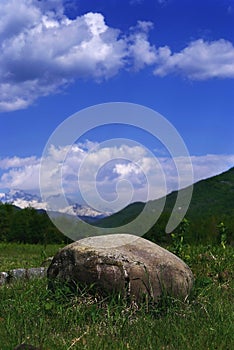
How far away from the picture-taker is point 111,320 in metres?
6.30

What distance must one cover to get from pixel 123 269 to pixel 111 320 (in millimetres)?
1011

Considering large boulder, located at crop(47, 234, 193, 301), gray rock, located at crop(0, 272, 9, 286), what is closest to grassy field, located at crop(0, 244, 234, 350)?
large boulder, located at crop(47, 234, 193, 301)

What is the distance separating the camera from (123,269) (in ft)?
23.6

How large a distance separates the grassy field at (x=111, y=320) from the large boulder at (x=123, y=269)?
0.56 feet

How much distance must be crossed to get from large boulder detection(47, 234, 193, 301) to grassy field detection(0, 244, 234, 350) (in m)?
0.17

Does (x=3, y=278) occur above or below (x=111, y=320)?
→ above

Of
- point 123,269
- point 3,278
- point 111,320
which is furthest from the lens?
point 3,278

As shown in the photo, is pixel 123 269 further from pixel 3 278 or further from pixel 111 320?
pixel 3 278

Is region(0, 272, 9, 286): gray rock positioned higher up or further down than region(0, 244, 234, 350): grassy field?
higher up

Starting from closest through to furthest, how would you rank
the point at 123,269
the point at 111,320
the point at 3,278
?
the point at 111,320
the point at 123,269
the point at 3,278

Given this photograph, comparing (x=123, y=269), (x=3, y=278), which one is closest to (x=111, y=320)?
(x=123, y=269)

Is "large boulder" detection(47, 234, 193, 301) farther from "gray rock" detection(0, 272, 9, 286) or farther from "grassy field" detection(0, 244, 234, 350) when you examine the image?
"gray rock" detection(0, 272, 9, 286)

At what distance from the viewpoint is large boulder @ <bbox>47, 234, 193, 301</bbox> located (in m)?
7.18

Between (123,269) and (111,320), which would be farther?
(123,269)
